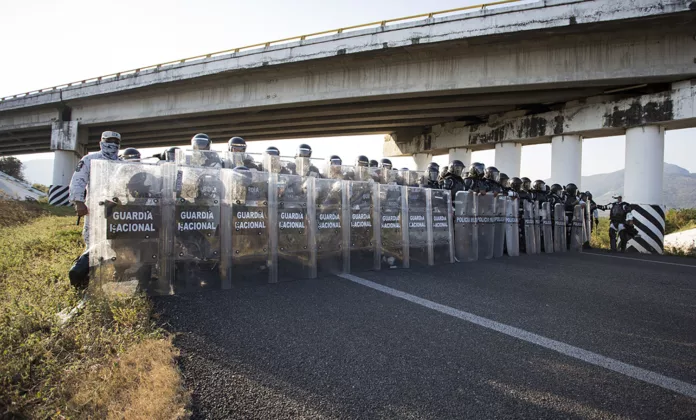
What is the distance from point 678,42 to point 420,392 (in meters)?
15.8

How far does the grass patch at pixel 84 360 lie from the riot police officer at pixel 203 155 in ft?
9.65

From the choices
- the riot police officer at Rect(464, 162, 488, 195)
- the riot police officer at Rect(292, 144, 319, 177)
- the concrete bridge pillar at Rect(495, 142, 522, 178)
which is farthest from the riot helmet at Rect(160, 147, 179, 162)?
the concrete bridge pillar at Rect(495, 142, 522, 178)

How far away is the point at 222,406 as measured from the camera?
2250 mm

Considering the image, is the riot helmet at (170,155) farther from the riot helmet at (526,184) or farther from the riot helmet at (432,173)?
the riot helmet at (526,184)

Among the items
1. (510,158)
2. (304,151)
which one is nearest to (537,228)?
(304,151)

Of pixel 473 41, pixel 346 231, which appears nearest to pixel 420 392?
pixel 346 231

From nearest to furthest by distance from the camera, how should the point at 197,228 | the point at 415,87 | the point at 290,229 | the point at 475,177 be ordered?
1. the point at 197,228
2. the point at 290,229
3. the point at 475,177
4. the point at 415,87

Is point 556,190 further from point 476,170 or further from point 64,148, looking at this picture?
point 64,148

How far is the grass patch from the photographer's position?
2258mm

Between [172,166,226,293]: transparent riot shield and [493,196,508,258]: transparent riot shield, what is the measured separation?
6539 millimetres

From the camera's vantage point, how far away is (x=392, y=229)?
22.0ft

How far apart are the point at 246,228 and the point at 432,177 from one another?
6299mm

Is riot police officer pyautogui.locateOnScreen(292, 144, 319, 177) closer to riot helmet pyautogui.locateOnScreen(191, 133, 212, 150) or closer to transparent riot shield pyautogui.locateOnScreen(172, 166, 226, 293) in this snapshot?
riot helmet pyautogui.locateOnScreen(191, 133, 212, 150)

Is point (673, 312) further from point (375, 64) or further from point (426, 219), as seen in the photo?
point (375, 64)
